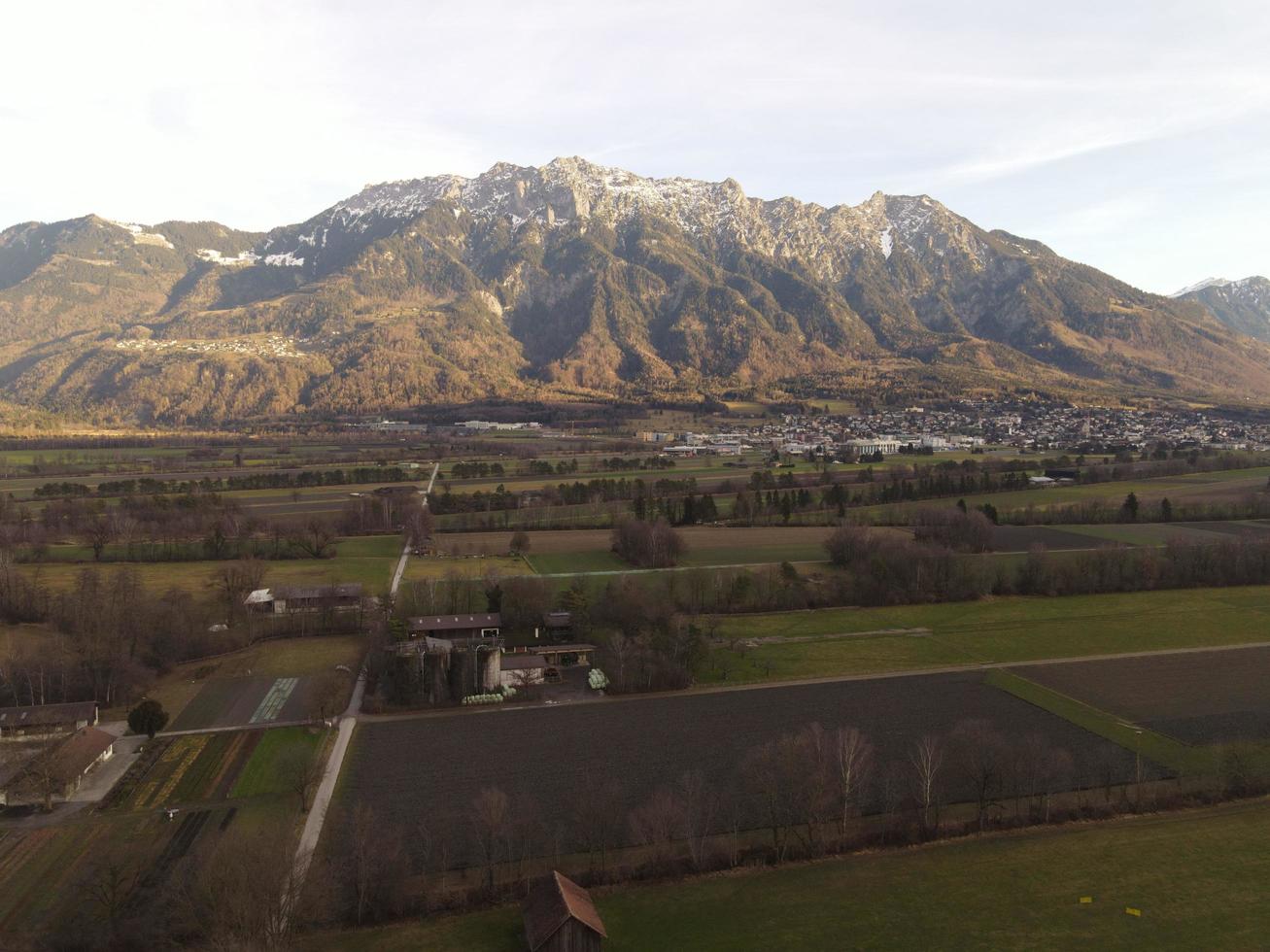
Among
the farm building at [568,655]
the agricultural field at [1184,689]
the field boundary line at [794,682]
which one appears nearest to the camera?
the agricultural field at [1184,689]

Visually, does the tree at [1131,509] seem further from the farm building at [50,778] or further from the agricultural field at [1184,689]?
the farm building at [50,778]

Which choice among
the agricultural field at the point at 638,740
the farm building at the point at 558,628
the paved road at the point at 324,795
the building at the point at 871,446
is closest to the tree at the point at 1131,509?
the building at the point at 871,446

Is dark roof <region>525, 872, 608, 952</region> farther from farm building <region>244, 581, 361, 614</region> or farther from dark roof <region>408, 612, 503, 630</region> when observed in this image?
farm building <region>244, 581, 361, 614</region>

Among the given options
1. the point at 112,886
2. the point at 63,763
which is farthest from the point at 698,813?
the point at 63,763

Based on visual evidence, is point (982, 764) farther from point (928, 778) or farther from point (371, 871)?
point (371, 871)

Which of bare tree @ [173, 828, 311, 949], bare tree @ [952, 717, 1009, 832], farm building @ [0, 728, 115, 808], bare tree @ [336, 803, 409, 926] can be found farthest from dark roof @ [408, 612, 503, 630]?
bare tree @ [952, 717, 1009, 832]
